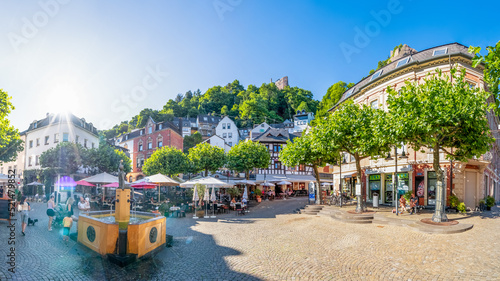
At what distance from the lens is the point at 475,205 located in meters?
20.2

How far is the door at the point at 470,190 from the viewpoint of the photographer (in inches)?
793

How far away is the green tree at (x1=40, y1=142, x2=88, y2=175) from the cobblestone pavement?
23.4 m

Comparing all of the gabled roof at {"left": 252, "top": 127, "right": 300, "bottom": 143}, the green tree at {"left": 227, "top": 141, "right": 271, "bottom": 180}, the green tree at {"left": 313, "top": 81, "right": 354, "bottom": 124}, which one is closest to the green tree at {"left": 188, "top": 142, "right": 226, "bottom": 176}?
the green tree at {"left": 227, "top": 141, "right": 271, "bottom": 180}

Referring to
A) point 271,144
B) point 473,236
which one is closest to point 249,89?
point 271,144

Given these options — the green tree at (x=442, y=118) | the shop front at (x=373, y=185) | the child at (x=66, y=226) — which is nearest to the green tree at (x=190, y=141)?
the shop front at (x=373, y=185)


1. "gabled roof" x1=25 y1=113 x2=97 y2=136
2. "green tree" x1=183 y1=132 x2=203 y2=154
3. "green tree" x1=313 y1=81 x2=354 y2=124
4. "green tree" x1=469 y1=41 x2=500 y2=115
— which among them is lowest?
"green tree" x1=469 y1=41 x2=500 y2=115

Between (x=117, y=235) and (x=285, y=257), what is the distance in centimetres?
511

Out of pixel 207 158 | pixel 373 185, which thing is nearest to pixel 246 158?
pixel 207 158

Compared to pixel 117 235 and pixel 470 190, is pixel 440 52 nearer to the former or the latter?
pixel 470 190

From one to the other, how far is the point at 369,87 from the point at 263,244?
20.8m

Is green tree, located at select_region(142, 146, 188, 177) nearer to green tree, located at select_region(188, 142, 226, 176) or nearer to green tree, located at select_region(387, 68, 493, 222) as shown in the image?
green tree, located at select_region(188, 142, 226, 176)

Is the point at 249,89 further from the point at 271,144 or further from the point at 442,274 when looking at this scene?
the point at 442,274

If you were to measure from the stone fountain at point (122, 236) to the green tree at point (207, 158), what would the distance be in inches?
992

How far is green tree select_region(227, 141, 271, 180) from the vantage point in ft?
121
